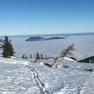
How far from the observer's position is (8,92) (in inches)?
647

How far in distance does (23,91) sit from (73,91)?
3328 millimetres

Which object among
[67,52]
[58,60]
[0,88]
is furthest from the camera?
[67,52]

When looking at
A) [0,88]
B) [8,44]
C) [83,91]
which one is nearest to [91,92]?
[83,91]

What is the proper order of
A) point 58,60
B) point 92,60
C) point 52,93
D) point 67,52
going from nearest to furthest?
1. point 52,93
2. point 58,60
3. point 67,52
4. point 92,60

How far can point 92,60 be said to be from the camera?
77375 mm

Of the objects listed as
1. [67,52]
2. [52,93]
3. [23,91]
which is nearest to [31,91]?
[23,91]

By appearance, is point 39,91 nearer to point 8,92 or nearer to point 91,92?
point 8,92

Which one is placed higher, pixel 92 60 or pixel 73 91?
pixel 73 91

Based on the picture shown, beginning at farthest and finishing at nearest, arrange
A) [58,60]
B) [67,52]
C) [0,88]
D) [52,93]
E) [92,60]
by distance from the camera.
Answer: [92,60], [67,52], [58,60], [0,88], [52,93]

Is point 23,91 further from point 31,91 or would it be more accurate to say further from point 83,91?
point 83,91

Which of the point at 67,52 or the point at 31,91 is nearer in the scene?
the point at 31,91

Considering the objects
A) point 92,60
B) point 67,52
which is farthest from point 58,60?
point 92,60

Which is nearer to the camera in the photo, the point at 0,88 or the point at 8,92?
the point at 8,92

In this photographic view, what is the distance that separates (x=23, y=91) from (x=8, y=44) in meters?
65.7
